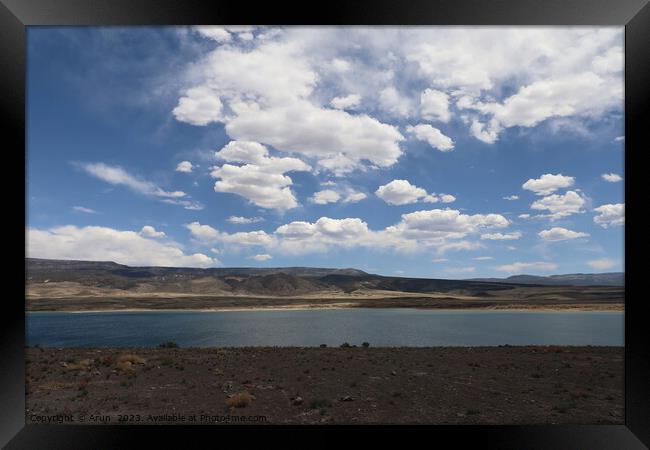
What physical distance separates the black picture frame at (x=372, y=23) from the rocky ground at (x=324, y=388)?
186 cm

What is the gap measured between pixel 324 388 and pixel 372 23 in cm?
649

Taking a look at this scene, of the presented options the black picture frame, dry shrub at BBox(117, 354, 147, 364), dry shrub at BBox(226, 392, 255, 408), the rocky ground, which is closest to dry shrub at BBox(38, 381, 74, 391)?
the rocky ground

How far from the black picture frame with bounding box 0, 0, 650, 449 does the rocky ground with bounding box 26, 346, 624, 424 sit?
1858mm

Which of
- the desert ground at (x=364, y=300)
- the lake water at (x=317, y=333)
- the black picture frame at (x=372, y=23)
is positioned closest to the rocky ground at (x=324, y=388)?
the black picture frame at (x=372, y=23)

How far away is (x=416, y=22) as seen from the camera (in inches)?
151

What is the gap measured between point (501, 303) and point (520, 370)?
92.7 metres

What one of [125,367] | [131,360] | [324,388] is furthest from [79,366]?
[324,388]

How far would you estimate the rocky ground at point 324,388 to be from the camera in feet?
Answer: 19.6

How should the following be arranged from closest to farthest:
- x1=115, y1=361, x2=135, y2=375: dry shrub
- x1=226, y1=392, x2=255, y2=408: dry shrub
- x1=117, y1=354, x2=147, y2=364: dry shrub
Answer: x1=226, y1=392, x2=255, y2=408: dry shrub, x1=115, y1=361, x2=135, y2=375: dry shrub, x1=117, y1=354, x2=147, y2=364: dry shrub

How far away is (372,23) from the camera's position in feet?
12.3

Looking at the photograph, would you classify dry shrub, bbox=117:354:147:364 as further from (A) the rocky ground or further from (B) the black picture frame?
(B) the black picture frame

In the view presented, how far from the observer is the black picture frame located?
3.58m

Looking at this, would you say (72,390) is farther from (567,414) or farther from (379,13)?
(567,414)

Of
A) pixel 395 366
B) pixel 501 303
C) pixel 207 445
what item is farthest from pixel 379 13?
pixel 501 303
